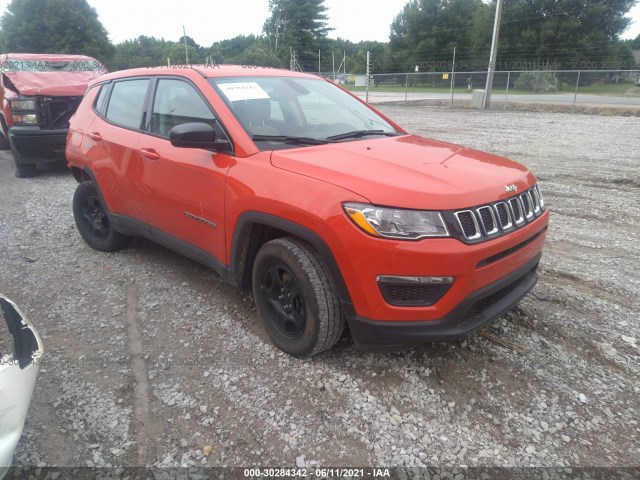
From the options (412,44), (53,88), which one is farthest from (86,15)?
(53,88)

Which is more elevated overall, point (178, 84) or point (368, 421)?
point (178, 84)

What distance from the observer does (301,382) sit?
8.96ft

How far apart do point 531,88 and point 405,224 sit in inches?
1150

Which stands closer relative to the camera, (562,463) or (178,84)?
(562,463)

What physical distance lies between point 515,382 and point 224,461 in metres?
1.66

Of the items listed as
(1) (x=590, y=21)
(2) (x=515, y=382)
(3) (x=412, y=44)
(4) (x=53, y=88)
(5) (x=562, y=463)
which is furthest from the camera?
(3) (x=412, y=44)

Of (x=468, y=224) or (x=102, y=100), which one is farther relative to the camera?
(x=102, y=100)

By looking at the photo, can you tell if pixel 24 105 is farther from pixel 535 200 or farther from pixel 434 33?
pixel 434 33

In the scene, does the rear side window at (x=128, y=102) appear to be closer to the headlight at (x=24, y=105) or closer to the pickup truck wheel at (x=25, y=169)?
the headlight at (x=24, y=105)

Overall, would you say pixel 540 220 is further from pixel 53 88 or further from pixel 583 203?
pixel 53 88

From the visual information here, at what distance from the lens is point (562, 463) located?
7.16ft

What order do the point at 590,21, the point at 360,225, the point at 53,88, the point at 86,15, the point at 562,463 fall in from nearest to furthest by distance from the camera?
the point at 562,463 < the point at 360,225 < the point at 53,88 < the point at 590,21 < the point at 86,15

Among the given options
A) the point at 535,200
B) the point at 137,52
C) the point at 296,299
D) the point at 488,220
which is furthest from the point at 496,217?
the point at 137,52

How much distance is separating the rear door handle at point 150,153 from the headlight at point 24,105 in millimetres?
5115
